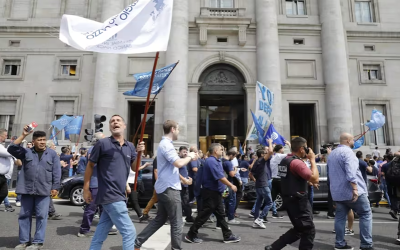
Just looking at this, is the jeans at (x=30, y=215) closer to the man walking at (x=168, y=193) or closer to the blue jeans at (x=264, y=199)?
the man walking at (x=168, y=193)

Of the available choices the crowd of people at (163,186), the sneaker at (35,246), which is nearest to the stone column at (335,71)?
the crowd of people at (163,186)

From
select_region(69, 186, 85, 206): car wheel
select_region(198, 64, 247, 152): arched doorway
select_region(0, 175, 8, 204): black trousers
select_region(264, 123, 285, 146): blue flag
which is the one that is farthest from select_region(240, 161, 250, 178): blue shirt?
select_region(198, 64, 247, 152): arched doorway

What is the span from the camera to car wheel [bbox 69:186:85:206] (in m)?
9.70

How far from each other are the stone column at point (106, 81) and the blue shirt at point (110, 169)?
1475 cm

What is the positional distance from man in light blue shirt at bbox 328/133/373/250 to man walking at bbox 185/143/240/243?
1857 mm

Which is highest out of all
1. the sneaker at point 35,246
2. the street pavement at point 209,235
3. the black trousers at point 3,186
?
the black trousers at point 3,186

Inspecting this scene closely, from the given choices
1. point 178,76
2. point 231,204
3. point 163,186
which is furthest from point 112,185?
point 178,76

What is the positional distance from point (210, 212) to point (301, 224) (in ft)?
6.39

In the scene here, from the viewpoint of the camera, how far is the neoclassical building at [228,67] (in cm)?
1878

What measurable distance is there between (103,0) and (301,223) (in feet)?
65.7

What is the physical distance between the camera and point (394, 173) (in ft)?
23.2

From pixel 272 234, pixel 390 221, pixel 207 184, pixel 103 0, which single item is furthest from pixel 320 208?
pixel 103 0

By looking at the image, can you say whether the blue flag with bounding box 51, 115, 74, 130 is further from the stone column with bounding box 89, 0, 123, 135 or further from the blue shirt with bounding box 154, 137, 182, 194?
the blue shirt with bounding box 154, 137, 182, 194

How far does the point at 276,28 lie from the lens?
768 inches
